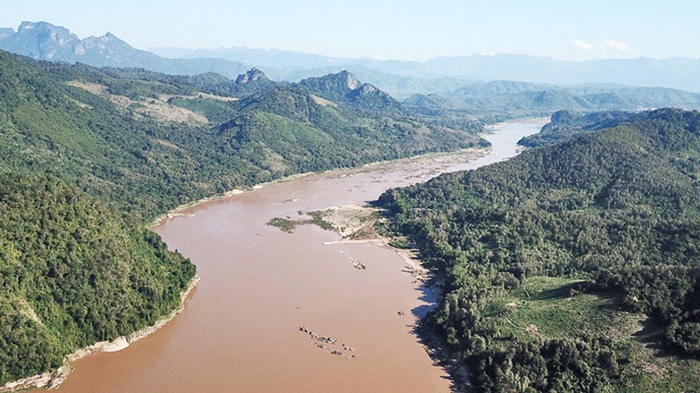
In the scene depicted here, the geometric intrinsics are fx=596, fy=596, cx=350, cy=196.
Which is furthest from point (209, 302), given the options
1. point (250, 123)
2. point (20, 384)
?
point (250, 123)

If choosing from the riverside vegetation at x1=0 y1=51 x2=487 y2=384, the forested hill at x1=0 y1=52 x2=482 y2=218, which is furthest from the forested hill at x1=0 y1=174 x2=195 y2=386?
the forested hill at x1=0 y1=52 x2=482 y2=218

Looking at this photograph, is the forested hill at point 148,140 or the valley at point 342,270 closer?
the valley at point 342,270

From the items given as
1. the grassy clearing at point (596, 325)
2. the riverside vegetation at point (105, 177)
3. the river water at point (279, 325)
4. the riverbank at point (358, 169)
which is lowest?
the river water at point (279, 325)

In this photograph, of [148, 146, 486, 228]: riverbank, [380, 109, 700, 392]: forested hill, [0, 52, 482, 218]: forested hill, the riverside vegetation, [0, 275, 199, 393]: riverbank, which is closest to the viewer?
[0, 275, 199, 393]: riverbank

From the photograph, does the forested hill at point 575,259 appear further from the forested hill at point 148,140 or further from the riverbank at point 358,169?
the forested hill at point 148,140

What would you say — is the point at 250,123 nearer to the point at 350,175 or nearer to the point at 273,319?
the point at 350,175

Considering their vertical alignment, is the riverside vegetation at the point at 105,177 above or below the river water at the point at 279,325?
above

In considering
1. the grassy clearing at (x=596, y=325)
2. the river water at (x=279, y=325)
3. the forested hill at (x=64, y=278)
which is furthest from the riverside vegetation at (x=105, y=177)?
the grassy clearing at (x=596, y=325)

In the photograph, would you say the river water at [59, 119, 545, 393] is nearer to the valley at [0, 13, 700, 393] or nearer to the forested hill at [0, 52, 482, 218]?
the valley at [0, 13, 700, 393]
